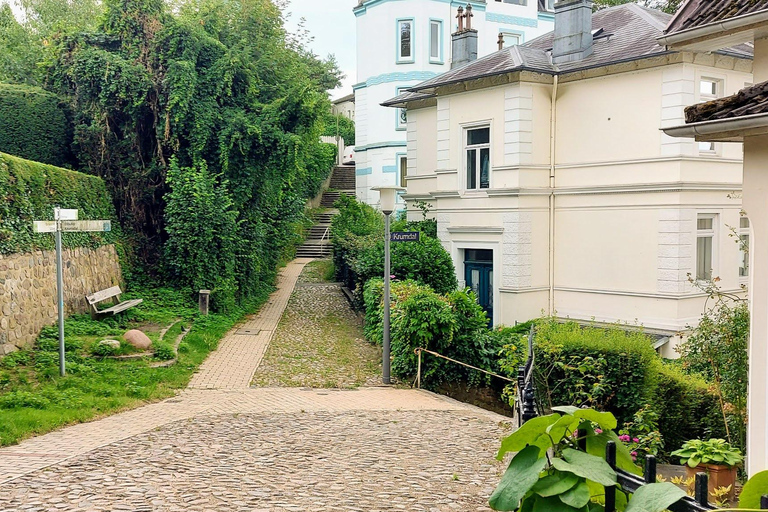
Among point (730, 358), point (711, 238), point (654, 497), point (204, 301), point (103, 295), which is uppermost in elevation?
point (711, 238)

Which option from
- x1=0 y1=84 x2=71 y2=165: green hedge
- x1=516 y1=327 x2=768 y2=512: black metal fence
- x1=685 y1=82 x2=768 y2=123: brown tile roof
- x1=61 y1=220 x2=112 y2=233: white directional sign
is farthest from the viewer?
x1=0 y1=84 x2=71 y2=165: green hedge

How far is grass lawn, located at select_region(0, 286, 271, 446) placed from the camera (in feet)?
34.1

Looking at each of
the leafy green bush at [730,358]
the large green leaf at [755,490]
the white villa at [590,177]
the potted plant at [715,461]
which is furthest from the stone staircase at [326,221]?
the large green leaf at [755,490]

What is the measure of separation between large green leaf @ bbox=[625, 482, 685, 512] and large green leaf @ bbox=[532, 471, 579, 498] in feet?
0.77

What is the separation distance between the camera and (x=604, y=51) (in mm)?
18375

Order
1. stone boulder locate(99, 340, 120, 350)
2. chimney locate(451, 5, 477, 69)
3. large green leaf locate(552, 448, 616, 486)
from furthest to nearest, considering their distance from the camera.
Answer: chimney locate(451, 5, 477, 69) < stone boulder locate(99, 340, 120, 350) < large green leaf locate(552, 448, 616, 486)

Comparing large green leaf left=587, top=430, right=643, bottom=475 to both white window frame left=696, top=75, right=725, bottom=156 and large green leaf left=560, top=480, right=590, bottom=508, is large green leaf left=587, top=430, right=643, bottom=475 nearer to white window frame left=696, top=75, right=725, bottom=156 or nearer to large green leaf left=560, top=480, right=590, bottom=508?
large green leaf left=560, top=480, right=590, bottom=508

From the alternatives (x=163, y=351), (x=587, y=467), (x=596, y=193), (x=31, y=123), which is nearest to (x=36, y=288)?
(x=163, y=351)

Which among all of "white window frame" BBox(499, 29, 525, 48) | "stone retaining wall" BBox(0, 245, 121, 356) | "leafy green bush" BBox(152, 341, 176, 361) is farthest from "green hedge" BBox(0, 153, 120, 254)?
"white window frame" BBox(499, 29, 525, 48)

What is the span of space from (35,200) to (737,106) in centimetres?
1308

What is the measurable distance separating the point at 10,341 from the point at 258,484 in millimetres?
7304

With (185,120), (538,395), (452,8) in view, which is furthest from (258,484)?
(452,8)

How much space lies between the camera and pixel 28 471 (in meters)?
7.83

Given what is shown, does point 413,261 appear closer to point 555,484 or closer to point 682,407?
point 682,407
